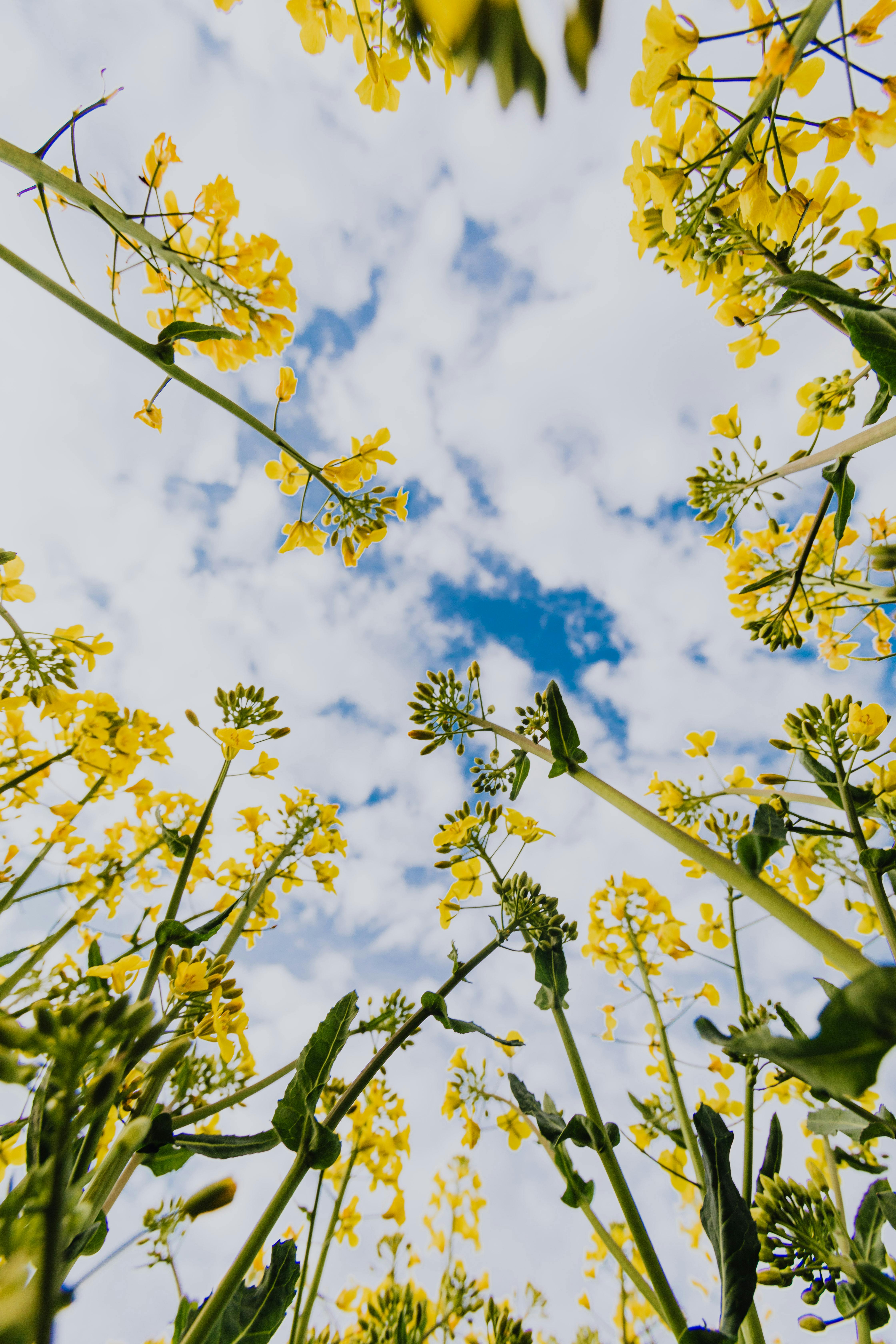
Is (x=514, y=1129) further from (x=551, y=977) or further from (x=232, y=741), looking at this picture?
(x=232, y=741)

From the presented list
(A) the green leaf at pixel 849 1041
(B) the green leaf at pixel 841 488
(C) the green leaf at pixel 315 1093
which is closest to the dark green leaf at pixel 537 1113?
(C) the green leaf at pixel 315 1093

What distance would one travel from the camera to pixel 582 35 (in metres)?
0.28

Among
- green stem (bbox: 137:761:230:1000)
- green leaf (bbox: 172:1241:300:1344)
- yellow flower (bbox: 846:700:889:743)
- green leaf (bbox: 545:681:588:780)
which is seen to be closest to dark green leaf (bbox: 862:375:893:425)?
yellow flower (bbox: 846:700:889:743)

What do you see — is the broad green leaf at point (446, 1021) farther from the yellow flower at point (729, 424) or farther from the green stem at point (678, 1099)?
the yellow flower at point (729, 424)

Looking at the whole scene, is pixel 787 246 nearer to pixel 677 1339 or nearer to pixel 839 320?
pixel 839 320

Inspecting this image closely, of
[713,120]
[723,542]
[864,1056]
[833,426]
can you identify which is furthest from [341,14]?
[864,1056]

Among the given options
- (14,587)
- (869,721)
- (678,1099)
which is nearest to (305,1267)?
(678,1099)

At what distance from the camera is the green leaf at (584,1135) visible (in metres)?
1.25

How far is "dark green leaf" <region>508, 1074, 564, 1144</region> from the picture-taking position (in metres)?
1.34

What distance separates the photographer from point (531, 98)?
29cm

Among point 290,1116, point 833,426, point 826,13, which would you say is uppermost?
point 833,426

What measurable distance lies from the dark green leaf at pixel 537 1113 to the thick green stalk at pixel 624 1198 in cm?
9

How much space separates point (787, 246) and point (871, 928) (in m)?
2.28

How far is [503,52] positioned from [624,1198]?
170 cm
